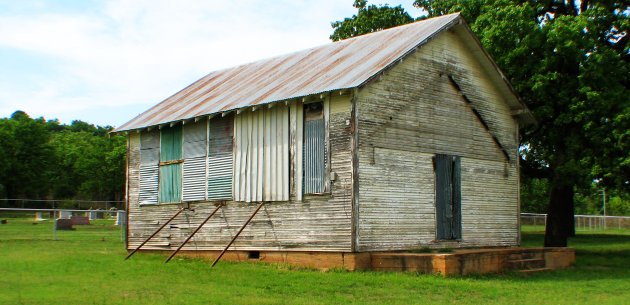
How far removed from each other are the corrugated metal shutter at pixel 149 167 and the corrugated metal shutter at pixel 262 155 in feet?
14.9

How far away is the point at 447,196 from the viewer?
23.0 metres

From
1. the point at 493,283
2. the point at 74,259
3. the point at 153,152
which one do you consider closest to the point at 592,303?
the point at 493,283

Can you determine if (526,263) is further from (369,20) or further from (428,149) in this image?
(369,20)

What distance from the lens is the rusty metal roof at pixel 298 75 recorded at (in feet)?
70.0

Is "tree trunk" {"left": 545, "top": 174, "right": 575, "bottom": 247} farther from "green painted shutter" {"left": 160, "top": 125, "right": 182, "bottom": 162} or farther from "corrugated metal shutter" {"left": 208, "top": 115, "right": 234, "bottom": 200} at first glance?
"green painted shutter" {"left": 160, "top": 125, "right": 182, "bottom": 162}

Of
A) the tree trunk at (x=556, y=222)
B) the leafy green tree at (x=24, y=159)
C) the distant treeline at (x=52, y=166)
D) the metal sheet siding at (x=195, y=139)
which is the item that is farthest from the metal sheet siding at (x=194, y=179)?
the leafy green tree at (x=24, y=159)

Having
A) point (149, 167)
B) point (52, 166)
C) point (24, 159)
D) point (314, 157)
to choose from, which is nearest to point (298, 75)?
point (314, 157)

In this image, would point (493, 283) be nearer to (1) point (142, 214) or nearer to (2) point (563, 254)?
(2) point (563, 254)

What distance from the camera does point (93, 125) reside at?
148m

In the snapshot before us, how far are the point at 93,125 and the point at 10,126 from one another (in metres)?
70.2

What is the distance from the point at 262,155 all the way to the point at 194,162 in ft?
11.3

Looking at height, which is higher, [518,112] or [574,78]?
[574,78]

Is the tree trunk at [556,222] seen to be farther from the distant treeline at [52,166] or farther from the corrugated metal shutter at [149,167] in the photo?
the distant treeline at [52,166]

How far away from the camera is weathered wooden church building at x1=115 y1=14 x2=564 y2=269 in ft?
67.6
